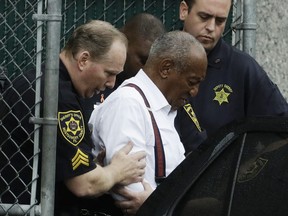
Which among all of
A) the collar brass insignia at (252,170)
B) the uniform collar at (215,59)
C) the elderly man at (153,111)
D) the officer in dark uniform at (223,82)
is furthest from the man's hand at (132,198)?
the uniform collar at (215,59)

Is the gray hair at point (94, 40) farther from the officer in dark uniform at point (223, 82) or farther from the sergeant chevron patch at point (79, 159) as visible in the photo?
the officer in dark uniform at point (223, 82)

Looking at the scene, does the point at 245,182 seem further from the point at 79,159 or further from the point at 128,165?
the point at 79,159

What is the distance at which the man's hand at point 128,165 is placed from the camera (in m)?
5.06

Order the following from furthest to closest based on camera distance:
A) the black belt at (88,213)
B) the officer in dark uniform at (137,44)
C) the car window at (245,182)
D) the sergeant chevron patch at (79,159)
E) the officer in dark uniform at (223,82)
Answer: the officer in dark uniform at (223,82) → the officer in dark uniform at (137,44) → the black belt at (88,213) → the sergeant chevron patch at (79,159) → the car window at (245,182)

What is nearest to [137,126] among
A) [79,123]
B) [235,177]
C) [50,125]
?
[79,123]

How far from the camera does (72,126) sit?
510 centimetres

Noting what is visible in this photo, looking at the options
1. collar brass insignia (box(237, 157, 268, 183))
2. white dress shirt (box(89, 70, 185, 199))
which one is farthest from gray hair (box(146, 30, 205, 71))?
collar brass insignia (box(237, 157, 268, 183))

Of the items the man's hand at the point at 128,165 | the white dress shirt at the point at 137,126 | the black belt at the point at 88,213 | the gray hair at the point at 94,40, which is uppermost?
the gray hair at the point at 94,40

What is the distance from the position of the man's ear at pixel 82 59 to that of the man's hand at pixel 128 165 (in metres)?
0.45

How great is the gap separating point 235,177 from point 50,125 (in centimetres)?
118

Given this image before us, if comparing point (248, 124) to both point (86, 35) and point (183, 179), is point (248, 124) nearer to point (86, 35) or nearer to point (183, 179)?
point (183, 179)

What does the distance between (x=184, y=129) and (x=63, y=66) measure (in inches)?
29.8

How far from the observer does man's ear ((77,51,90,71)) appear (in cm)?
524

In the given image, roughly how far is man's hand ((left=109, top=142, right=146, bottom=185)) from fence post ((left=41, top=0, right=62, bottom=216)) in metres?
0.28
